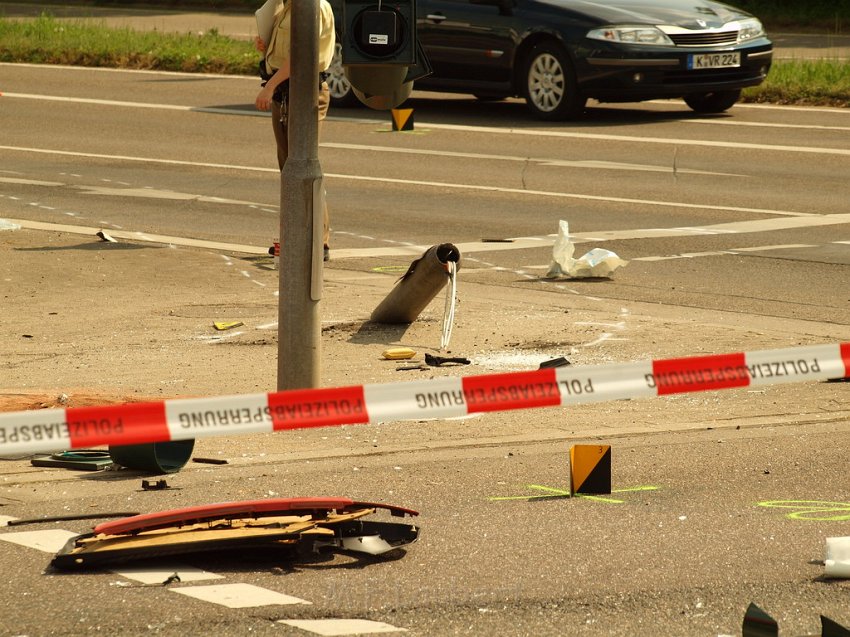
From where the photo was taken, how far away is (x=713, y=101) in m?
20.0

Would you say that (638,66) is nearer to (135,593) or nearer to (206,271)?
(206,271)

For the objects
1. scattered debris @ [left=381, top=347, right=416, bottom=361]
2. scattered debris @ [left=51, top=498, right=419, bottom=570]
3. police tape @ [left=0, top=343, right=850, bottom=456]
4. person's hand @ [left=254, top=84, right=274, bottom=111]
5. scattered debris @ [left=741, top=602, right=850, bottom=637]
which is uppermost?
police tape @ [left=0, top=343, right=850, bottom=456]

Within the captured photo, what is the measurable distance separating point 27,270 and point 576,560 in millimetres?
6953

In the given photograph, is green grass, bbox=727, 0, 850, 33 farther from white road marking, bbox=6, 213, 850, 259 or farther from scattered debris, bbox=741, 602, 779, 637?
scattered debris, bbox=741, 602, 779, 637

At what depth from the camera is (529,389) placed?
5086 millimetres

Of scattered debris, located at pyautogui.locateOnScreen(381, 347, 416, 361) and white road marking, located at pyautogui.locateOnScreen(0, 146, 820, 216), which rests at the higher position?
scattered debris, located at pyautogui.locateOnScreen(381, 347, 416, 361)

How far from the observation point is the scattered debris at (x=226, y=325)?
9.54 m

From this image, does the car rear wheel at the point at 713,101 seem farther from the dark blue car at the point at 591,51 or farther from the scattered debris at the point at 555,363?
the scattered debris at the point at 555,363

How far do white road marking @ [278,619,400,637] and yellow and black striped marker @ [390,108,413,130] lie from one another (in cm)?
1447

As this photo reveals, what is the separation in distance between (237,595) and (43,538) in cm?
95

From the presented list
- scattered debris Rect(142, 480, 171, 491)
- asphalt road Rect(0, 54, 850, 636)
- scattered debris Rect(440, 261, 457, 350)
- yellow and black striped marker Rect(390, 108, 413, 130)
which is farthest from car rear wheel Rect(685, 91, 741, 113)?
scattered debris Rect(142, 480, 171, 491)

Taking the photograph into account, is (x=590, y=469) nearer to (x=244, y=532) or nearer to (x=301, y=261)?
(x=244, y=532)

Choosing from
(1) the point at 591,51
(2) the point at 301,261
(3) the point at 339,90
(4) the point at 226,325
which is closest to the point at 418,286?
(4) the point at 226,325

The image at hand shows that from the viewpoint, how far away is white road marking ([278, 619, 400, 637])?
179 inches
